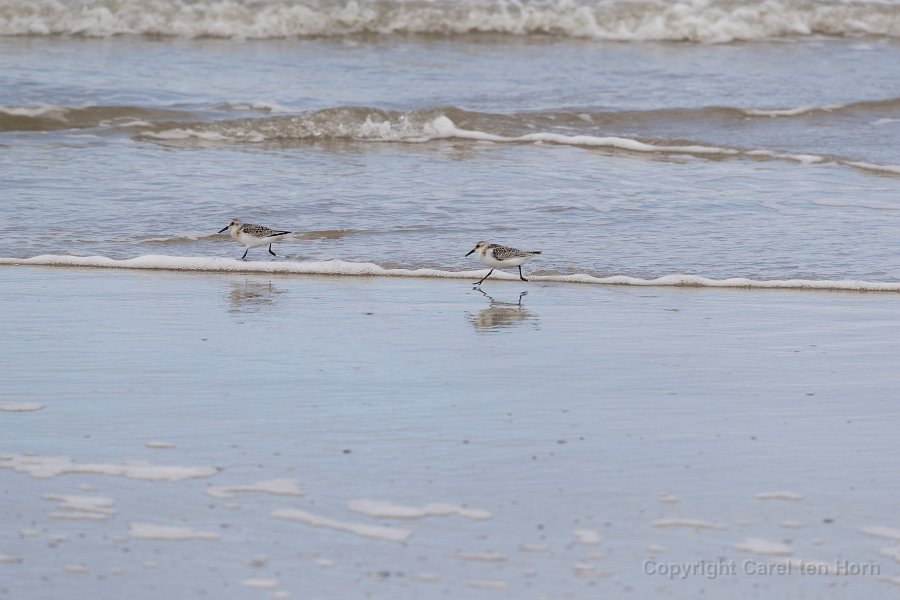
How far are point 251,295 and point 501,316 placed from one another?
1.50m

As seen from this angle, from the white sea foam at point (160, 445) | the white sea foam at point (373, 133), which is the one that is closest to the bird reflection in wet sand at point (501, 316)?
the white sea foam at point (160, 445)

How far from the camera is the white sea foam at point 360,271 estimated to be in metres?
8.02

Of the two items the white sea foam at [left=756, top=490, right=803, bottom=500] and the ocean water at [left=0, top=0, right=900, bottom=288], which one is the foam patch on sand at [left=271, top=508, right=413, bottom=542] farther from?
the ocean water at [left=0, top=0, right=900, bottom=288]

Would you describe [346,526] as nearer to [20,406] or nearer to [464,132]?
[20,406]

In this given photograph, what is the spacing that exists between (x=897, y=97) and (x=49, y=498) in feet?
42.3

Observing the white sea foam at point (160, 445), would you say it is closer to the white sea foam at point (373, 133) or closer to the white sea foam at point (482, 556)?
the white sea foam at point (482, 556)

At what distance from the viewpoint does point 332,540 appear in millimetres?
4164

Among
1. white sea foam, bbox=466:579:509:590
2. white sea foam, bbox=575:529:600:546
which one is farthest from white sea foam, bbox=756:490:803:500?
white sea foam, bbox=466:579:509:590

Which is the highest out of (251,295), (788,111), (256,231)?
(788,111)

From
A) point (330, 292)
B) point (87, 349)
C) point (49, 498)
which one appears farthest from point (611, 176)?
point (49, 498)

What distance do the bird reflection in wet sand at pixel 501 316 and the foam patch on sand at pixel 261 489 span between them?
8.21 feet

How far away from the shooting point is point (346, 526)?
427 cm

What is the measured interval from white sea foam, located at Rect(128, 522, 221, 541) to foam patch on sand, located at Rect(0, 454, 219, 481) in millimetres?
389

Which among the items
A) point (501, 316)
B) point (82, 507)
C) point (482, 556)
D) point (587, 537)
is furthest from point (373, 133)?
point (482, 556)
